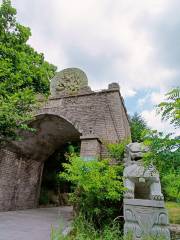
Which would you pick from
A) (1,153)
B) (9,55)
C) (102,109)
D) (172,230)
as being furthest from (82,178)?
(9,55)

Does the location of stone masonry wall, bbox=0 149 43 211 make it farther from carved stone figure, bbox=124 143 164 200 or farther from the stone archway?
carved stone figure, bbox=124 143 164 200

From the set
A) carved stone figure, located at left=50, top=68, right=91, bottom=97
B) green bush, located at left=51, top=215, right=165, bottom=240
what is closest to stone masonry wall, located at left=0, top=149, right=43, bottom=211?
carved stone figure, located at left=50, top=68, right=91, bottom=97

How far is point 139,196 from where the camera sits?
4.99 m

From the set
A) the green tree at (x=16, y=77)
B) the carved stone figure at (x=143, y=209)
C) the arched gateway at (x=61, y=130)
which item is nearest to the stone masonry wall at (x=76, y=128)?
the arched gateway at (x=61, y=130)

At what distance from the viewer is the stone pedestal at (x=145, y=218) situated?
152 inches

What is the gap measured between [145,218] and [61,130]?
5172mm

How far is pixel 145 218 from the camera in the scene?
398 cm

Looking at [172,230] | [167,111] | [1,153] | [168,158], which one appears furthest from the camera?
[1,153]

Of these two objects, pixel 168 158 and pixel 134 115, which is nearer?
pixel 168 158

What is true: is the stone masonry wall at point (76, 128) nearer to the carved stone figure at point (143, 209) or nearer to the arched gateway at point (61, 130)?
the arched gateway at point (61, 130)

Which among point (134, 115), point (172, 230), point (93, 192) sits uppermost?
point (134, 115)

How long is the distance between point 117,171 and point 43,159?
5804 millimetres

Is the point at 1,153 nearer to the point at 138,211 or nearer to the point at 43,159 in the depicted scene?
the point at 43,159

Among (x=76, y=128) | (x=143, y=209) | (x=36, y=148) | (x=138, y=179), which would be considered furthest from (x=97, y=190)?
(x=36, y=148)
